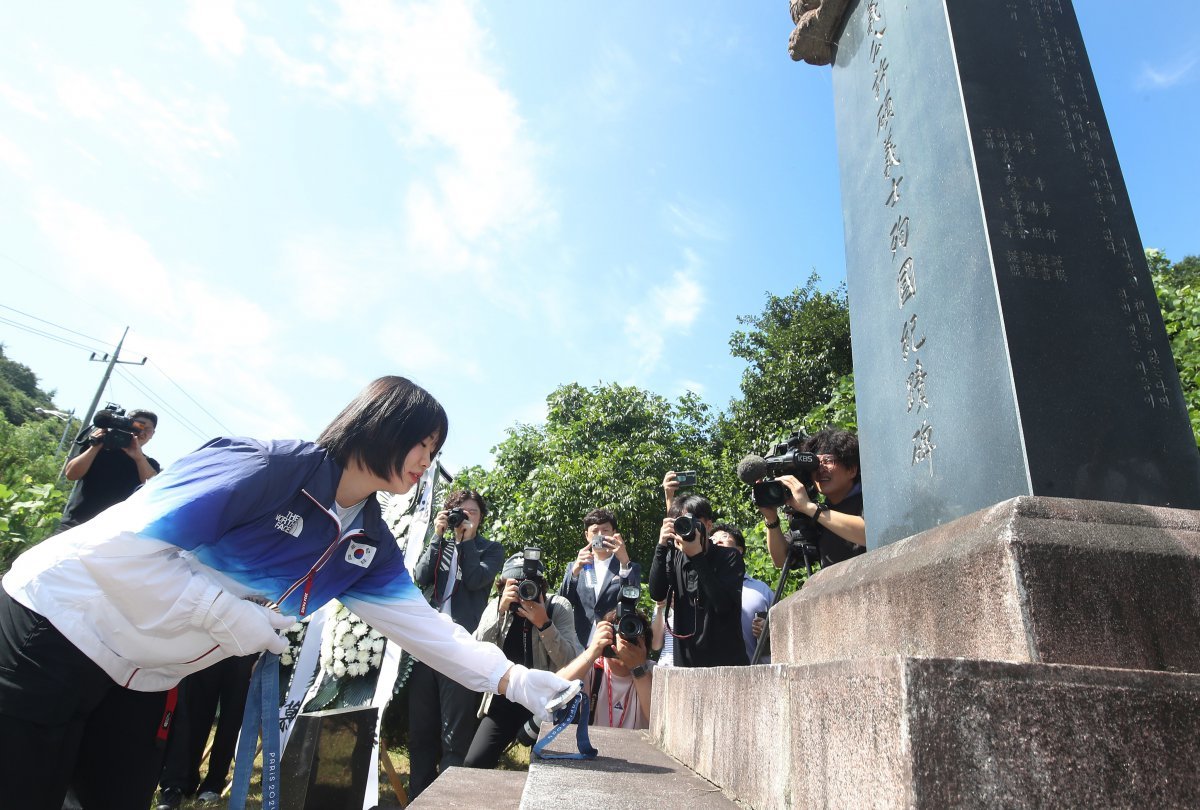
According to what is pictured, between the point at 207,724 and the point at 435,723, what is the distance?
1.73m

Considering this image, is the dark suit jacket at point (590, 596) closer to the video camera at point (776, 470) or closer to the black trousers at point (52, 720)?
the video camera at point (776, 470)

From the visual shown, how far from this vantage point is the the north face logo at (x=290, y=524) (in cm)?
203

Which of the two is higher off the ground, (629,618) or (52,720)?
(629,618)

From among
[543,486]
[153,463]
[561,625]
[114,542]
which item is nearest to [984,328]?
[114,542]

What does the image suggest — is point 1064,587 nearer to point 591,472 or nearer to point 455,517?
point 455,517

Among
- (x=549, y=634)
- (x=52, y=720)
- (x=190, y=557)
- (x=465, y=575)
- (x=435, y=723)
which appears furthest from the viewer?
(x=465, y=575)

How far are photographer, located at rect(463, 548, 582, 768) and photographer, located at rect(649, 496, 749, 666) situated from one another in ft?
2.31

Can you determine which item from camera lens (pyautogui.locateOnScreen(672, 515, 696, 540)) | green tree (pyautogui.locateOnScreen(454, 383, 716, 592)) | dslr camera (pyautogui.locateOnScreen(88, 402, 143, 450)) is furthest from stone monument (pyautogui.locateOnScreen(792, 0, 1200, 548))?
green tree (pyautogui.locateOnScreen(454, 383, 716, 592))

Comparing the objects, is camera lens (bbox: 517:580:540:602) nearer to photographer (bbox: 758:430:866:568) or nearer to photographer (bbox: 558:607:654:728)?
photographer (bbox: 558:607:654:728)

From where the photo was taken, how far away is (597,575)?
509 centimetres

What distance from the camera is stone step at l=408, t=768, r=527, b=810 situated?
217 centimetres

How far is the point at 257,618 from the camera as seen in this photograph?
184cm

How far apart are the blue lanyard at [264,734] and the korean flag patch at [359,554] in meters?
0.38

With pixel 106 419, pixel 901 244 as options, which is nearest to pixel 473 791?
pixel 901 244
